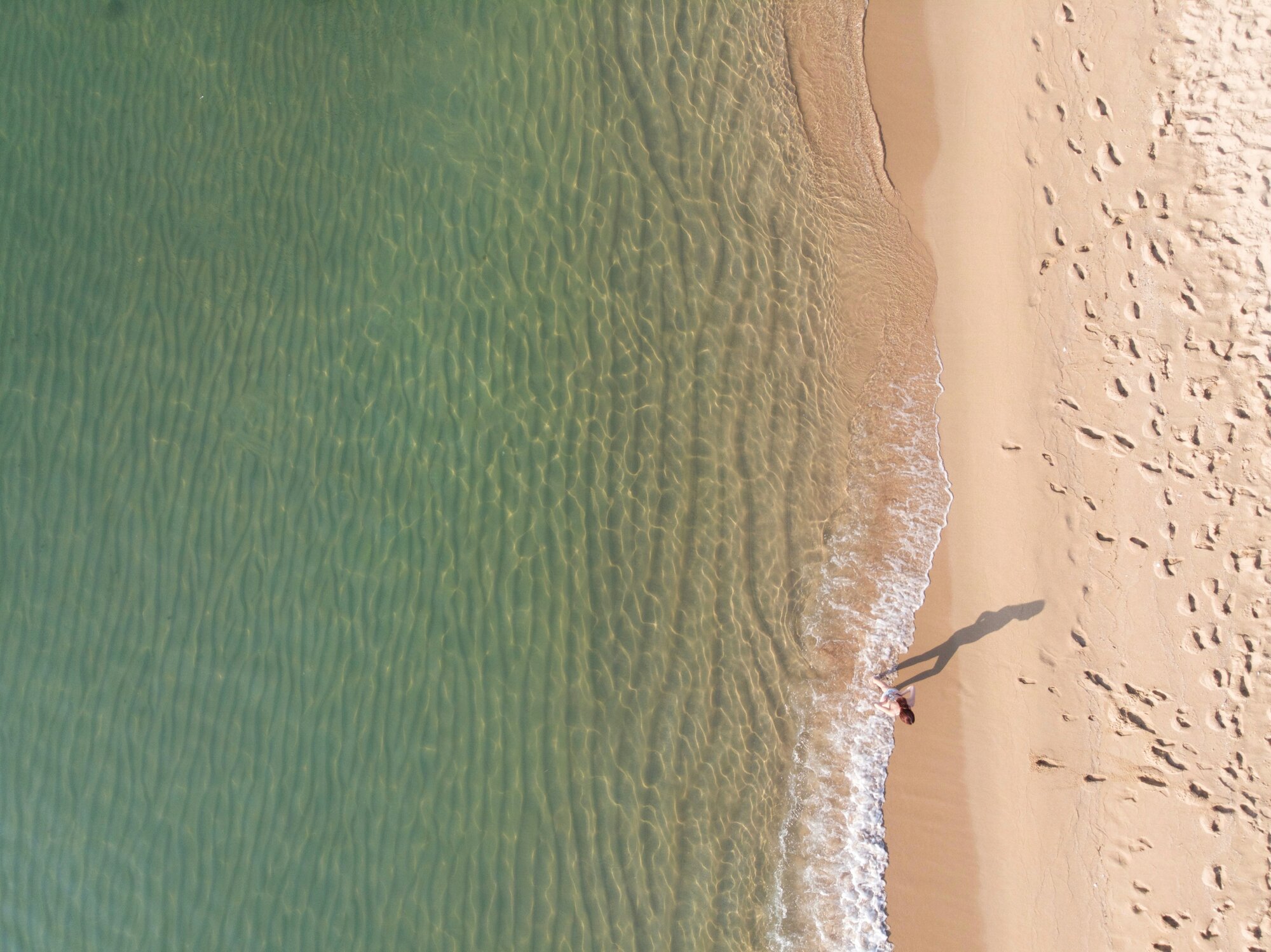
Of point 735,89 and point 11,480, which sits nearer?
point 11,480

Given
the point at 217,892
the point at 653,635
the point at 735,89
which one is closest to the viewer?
the point at 217,892

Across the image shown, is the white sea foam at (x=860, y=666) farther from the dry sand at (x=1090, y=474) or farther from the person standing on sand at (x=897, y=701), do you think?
the dry sand at (x=1090, y=474)

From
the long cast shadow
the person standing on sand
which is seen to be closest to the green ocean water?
the person standing on sand

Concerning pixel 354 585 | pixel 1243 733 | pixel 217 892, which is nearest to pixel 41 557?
pixel 354 585

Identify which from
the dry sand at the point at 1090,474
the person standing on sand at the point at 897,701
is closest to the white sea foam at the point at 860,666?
the person standing on sand at the point at 897,701

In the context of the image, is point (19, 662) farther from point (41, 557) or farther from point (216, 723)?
point (216, 723)

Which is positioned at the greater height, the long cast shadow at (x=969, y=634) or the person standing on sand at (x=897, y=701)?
the long cast shadow at (x=969, y=634)

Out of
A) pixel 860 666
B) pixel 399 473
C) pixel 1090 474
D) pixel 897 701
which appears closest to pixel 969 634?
pixel 897 701
